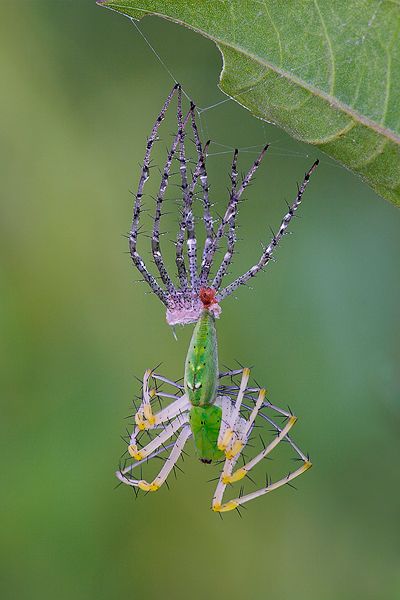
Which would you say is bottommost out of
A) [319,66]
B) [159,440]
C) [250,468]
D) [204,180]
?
[250,468]

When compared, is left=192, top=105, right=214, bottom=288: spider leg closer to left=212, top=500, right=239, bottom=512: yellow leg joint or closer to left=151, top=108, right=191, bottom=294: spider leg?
left=151, top=108, right=191, bottom=294: spider leg

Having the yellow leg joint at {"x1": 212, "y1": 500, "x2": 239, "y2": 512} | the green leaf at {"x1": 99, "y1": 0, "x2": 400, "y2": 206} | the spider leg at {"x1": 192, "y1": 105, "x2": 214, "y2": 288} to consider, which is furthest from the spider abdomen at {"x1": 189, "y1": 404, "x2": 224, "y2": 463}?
the green leaf at {"x1": 99, "y1": 0, "x2": 400, "y2": 206}

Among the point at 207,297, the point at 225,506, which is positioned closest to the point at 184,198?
the point at 207,297

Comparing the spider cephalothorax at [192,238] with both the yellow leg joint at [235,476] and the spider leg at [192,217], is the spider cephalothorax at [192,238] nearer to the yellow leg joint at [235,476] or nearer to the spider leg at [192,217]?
the spider leg at [192,217]

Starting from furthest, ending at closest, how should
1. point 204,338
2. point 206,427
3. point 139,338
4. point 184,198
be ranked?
point 139,338 < point 206,427 < point 184,198 < point 204,338

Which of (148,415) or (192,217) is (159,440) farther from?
(192,217)
